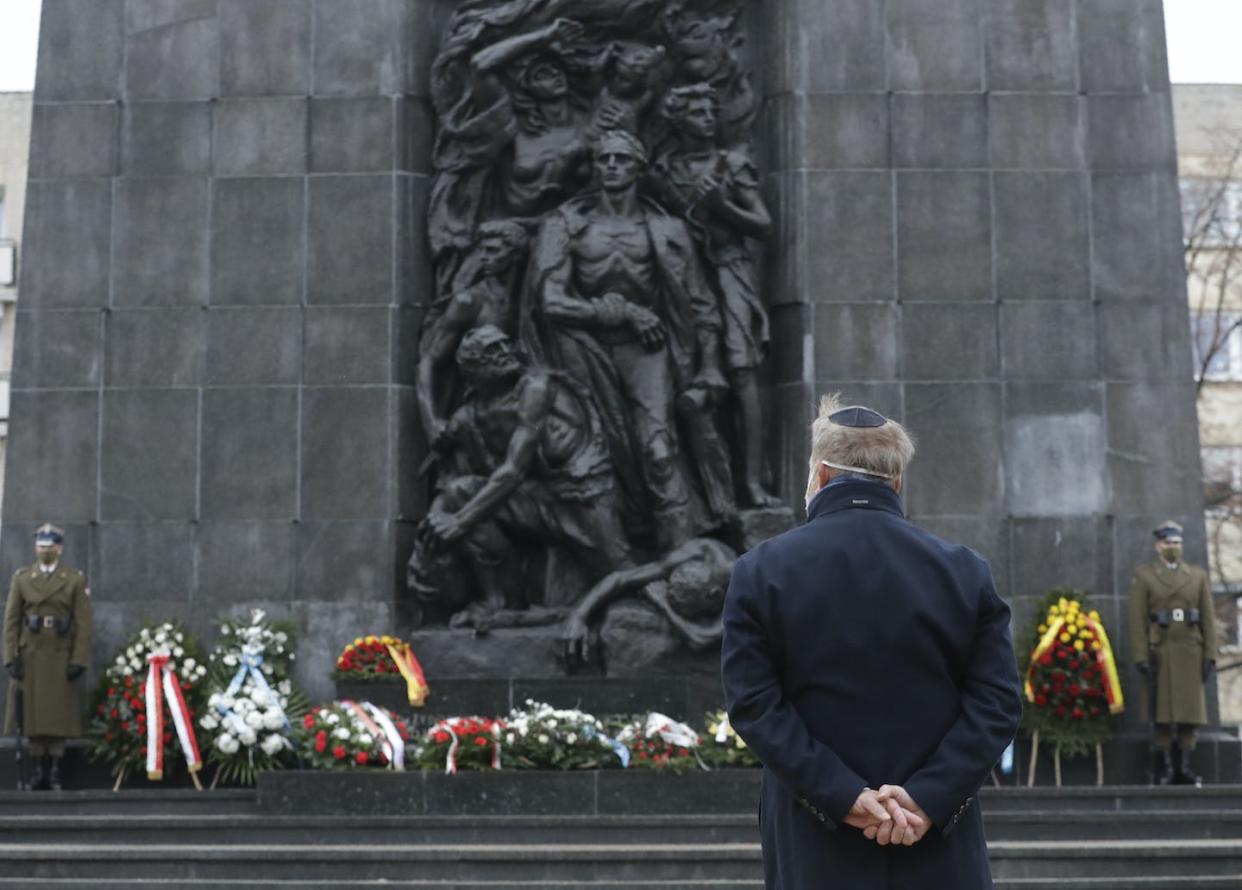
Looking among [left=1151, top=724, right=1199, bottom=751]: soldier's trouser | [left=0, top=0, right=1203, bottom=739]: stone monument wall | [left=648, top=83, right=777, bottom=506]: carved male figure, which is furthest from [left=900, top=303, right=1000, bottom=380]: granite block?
[left=1151, top=724, right=1199, bottom=751]: soldier's trouser

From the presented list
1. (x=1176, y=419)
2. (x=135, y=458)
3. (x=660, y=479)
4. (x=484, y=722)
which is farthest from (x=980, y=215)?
(x=135, y=458)

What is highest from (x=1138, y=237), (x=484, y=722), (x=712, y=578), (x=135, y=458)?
(x=1138, y=237)

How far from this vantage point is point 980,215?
54.0ft

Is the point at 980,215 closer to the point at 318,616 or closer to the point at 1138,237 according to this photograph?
the point at 1138,237

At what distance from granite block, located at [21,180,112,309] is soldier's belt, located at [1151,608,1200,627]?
912 cm

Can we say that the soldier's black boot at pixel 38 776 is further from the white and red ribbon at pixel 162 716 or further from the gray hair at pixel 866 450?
the gray hair at pixel 866 450

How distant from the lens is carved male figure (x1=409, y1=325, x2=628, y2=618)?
15.6m

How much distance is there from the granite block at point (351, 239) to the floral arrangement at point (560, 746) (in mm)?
4473

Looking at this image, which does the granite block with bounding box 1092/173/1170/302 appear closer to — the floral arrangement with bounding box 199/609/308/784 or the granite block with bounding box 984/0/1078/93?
the granite block with bounding box 984/0/1078/93

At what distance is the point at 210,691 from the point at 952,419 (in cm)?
643

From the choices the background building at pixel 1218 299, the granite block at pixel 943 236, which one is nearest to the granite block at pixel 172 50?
the granite block at pixel 943 236

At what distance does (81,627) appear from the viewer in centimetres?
1550

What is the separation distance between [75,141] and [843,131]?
261 inches

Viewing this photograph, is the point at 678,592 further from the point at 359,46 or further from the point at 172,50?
the point at 172,50
